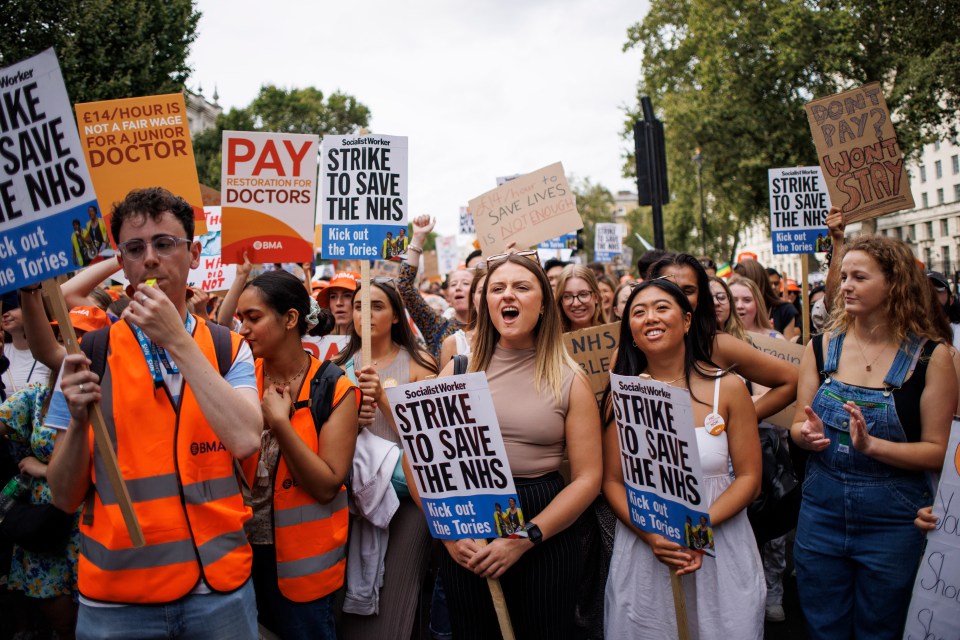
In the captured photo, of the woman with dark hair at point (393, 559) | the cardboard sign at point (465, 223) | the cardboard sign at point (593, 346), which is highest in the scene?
the cardboard sign at point (465, 223)

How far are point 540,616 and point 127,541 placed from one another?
1.54 metres

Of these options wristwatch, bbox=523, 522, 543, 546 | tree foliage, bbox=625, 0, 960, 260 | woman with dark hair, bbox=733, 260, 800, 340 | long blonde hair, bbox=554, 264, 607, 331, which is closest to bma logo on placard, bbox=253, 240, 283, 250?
long blonde hair, bbox=554, 264, 607, 331

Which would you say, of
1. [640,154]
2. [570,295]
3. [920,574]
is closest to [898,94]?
[640,154]

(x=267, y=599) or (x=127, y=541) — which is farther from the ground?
(x=127, y=541)

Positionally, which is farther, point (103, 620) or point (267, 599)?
point (267, 599)

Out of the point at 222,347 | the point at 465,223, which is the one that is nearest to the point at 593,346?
the point at 222,347

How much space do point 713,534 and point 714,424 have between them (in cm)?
44

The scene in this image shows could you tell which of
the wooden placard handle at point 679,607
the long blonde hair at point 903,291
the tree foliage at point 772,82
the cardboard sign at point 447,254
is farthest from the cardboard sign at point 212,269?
the tree foliage at point 772,82

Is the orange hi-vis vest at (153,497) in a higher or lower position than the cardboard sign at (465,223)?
lower

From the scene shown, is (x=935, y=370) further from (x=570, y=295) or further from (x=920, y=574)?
(x=570, y=295)

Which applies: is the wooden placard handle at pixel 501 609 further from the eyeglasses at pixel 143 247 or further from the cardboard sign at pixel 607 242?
the cardboard sign at pixel 607 242

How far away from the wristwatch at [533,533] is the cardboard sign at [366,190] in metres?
2.08

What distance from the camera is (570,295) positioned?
5223 millimetres

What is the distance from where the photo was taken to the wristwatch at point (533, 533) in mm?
2832
